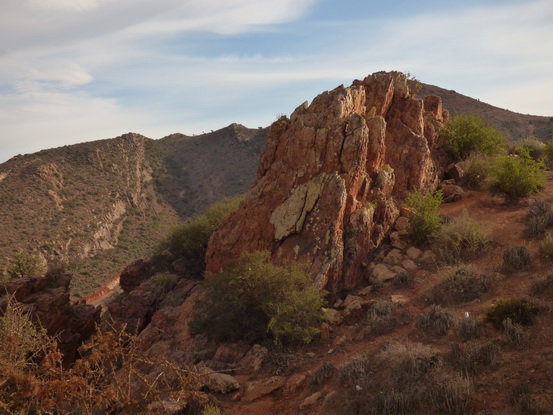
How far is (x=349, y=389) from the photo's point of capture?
814 cm

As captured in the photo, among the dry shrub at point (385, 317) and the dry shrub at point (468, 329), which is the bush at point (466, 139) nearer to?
the dry shrub at point (385, 317)

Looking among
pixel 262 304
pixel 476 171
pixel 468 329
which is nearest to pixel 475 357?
pixel 468 329

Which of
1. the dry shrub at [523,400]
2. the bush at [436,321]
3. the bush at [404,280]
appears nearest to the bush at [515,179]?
the bush at [404,280]

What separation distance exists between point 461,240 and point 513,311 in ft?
15.8

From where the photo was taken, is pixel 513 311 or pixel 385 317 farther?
pixel 385 317

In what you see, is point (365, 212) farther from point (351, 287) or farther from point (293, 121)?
point (293, 121)

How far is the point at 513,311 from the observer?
8703 millimetres

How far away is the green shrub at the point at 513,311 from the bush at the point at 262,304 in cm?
413

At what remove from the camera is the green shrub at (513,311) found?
8469mm

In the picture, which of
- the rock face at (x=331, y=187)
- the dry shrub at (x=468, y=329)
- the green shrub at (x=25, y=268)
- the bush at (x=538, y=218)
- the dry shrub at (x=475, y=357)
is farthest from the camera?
the green shrub at (x=25, y=268)

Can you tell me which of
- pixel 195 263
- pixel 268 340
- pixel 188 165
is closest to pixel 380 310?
pixel 268 340

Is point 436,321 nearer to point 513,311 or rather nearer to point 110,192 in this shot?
point 513,311

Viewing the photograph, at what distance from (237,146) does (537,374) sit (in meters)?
64.0

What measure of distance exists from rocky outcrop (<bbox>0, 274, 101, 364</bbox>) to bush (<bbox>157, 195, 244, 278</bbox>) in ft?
14.9
